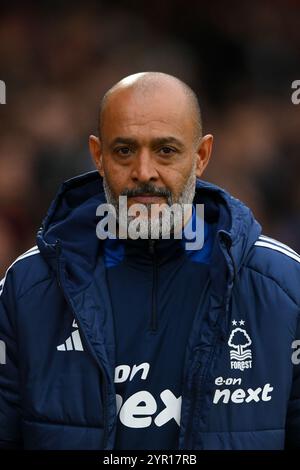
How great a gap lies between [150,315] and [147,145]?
44 cm

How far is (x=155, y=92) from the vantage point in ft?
7.79

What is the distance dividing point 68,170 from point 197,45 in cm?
123

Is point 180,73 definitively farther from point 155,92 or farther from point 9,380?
point 9,380

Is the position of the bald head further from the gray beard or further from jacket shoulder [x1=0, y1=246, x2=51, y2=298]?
jacket shoulder [x1=0, y1=246, x2=51, y2=298]

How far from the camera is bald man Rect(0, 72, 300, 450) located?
88.4 inches

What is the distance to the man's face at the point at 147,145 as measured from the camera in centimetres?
234

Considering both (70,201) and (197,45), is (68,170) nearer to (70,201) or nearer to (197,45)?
(197,45)

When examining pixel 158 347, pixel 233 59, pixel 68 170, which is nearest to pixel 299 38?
pixel 233 59

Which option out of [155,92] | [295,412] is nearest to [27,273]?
[155,92]

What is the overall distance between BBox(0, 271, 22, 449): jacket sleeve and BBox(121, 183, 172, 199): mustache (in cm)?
40

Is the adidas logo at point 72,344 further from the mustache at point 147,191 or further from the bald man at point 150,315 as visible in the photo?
the mustache at point 147,191

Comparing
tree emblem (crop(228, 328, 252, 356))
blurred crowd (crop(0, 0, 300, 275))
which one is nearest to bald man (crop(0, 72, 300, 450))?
tree emblem (crop(228, 328, 252, 356))

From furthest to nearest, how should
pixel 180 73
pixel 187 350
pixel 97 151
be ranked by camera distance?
pixel 180 73
pixel 97 151
pixel 187 350

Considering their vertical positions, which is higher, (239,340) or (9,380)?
(239,340)
